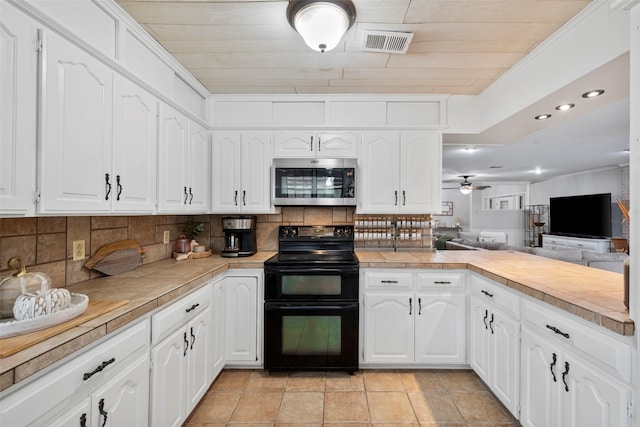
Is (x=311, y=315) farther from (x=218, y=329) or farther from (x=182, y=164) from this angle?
(x=182, y=164)

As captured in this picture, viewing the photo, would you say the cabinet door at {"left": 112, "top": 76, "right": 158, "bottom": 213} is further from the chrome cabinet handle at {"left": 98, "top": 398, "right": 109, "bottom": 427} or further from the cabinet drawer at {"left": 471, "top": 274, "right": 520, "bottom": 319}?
the cabinet drawer at {"left": 471, "top": 274, "right": 520, "bottom": 319}

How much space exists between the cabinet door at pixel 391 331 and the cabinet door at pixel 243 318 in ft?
2.98

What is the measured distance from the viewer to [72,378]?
3.26 feet

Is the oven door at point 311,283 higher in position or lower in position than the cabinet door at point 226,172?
lower

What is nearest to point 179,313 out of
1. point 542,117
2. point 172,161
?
point 172,161

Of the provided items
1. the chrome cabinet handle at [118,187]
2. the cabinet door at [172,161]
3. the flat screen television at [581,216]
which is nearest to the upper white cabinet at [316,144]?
the cabinet door at [172,161]

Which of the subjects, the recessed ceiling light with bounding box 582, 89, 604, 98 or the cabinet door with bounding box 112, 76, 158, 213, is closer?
the cabinet door with bounding box 112, 76, 158, 213

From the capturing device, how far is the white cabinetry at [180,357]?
148 cm

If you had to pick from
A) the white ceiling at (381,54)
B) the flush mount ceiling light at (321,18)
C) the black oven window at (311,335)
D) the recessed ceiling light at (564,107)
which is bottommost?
the black oven window at (311,335)

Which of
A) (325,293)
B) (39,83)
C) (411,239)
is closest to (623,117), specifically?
(411,239)

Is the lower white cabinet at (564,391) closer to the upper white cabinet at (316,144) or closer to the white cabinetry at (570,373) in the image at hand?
the white cabinetry at (570,373)

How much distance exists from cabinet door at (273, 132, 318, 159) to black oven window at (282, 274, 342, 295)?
1.12m

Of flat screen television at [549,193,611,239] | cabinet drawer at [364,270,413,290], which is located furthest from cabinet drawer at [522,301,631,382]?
flat screen television at [549,193,611,239]

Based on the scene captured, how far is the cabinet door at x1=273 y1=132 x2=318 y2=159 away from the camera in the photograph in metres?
2.81
